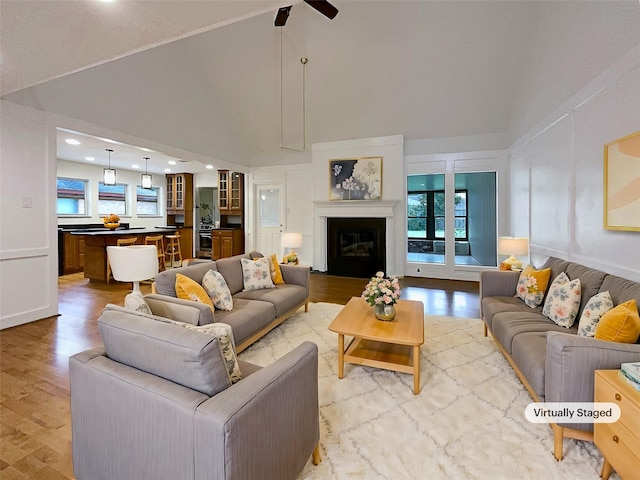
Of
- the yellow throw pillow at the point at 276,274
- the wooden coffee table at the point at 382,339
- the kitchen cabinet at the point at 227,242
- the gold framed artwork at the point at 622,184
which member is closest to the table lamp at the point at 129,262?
the wooden coffee table at the point at 382,339

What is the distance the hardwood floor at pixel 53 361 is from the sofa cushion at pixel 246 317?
118cm

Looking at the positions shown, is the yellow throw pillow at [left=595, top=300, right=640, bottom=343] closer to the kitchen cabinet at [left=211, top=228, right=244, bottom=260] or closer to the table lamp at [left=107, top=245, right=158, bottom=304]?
the table lamp at [left=107, top=245, right=158, bottom=304]

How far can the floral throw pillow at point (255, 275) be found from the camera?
3660 millimetres

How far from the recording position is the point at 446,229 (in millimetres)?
6309

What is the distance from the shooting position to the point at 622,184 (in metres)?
2.47

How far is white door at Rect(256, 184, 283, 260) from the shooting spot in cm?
784

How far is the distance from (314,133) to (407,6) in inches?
115

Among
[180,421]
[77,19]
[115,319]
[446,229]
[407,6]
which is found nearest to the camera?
[180,421]

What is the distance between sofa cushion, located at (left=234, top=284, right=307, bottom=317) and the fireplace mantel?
10.4ft

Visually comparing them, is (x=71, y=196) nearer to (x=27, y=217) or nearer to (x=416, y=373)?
(x=27, y=217)

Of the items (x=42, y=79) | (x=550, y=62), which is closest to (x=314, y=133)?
(x=550, y=62)

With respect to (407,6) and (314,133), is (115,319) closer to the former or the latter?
(407,6)

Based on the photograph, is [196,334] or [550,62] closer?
[196,334]

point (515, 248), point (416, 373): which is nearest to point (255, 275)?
point (416, 373)
